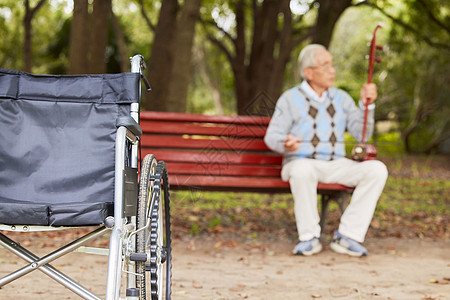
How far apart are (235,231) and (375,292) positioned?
2.29 m

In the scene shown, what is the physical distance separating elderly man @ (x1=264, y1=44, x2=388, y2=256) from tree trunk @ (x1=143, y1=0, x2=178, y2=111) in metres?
3.02

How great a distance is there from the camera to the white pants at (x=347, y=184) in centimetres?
435

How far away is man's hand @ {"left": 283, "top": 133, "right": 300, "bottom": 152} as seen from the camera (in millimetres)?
4348

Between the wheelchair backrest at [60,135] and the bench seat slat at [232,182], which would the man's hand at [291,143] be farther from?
the wheelchair backrest at [60,135]

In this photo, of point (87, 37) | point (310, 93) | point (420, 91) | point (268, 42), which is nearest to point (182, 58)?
point (87, 37)

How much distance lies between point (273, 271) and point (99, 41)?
3.28m

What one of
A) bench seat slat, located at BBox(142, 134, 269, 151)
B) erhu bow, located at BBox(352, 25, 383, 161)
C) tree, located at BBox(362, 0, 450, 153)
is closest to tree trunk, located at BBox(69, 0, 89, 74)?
bench seat slat, located at BBox(142, 134, 269, 151)

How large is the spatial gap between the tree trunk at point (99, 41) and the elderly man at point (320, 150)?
2.06m

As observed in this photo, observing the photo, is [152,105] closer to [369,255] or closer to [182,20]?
[182,20]

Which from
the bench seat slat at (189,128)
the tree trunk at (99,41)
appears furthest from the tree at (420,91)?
the bench seat slat at (189,128)

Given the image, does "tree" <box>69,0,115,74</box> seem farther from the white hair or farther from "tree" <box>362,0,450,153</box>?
"tree" <box>362,0,450,153</box>

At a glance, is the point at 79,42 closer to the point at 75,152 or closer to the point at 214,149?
the point at 214,149

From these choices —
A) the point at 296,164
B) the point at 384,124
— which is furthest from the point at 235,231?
the point at 384,124

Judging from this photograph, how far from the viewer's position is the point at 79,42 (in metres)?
5.11
